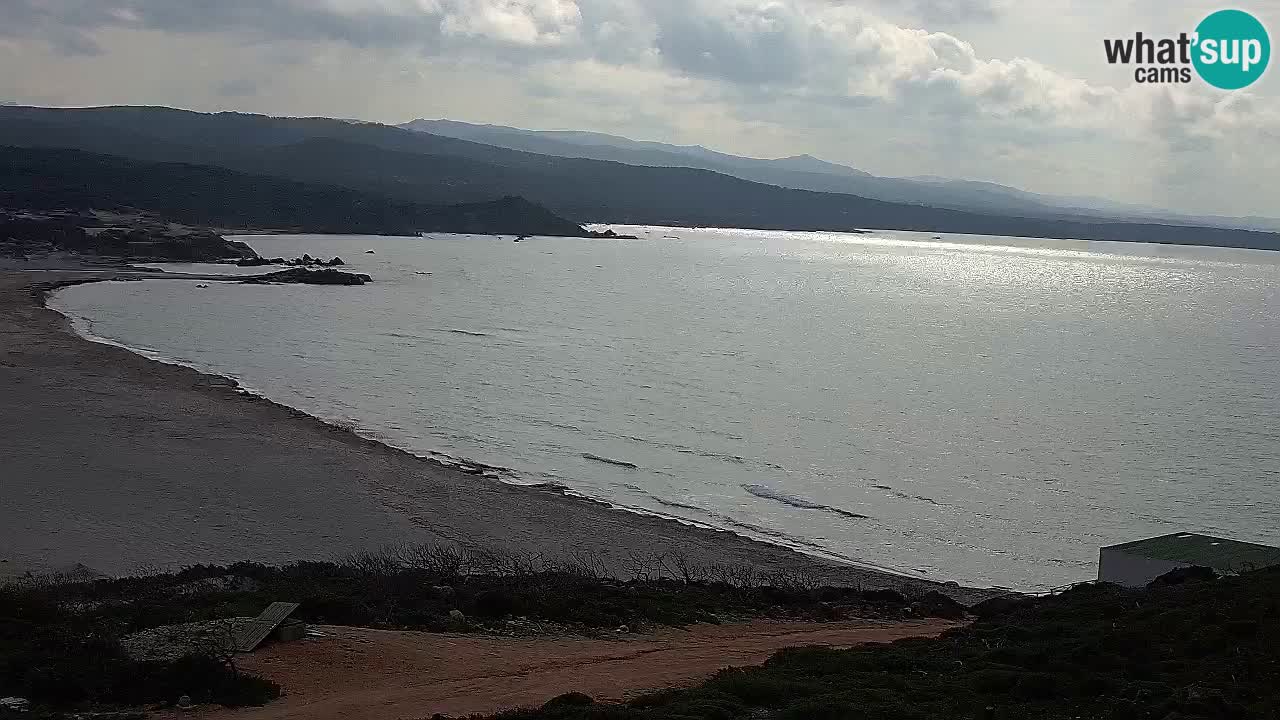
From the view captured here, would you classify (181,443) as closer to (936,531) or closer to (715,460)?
(715,460)

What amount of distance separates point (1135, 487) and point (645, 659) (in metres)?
19.6

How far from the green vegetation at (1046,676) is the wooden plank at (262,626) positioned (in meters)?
3.11

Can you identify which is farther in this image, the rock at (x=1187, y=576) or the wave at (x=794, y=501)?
the wave at (x=794, y=501)

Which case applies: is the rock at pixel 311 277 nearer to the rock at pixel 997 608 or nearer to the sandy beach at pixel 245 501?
the sandy beach at pixel 245 501

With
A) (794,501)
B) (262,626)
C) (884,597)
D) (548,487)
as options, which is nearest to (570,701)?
(262,626)

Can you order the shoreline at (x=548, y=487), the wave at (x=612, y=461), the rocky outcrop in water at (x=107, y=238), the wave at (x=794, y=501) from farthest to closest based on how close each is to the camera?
the rocky outcrop in water at (x=107, y=238), the wave at (x=612, y=461), the wave at (x=794, y=501), the shoreline at (x=548, y=487)

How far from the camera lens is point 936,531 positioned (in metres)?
22.5

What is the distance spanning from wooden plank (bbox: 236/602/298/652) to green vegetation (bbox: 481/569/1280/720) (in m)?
3.11

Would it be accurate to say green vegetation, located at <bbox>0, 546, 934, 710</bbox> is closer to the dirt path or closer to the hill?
the dirt path

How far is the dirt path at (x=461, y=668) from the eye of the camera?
933cm

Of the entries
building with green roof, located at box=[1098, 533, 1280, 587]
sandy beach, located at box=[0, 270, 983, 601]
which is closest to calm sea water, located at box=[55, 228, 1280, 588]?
A: sandy beach, located at box=[0, 270, 983, 601]

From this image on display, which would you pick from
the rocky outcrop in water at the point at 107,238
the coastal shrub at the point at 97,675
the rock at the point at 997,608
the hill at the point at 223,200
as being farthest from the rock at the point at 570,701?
the hill at the point at 223,200

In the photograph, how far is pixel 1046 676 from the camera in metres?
9.00

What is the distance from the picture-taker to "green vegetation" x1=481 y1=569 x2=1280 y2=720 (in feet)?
26.7
